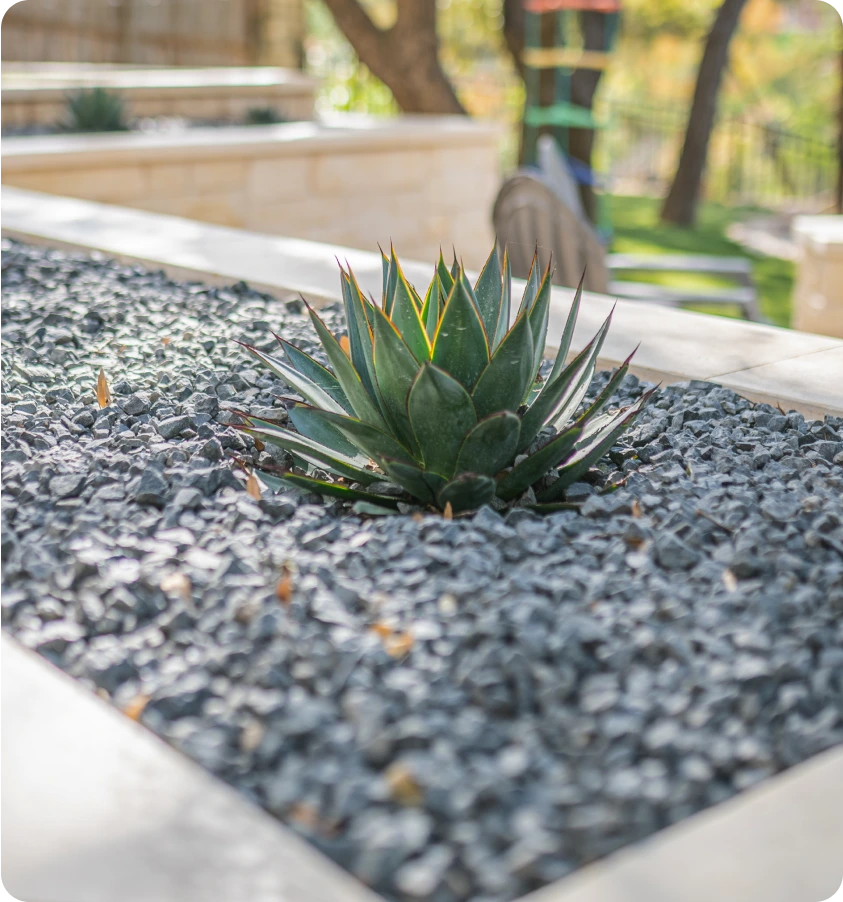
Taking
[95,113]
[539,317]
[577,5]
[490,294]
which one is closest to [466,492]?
[539,317]

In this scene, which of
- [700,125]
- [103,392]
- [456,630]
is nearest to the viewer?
[456,630]

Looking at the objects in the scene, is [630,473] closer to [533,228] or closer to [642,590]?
[642,590]

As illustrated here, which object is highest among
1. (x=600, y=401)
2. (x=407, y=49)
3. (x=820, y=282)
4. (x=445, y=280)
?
(x=407, y=49)

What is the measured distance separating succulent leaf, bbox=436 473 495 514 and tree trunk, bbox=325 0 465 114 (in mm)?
9814

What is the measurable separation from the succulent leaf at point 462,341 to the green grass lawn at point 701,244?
246 inches

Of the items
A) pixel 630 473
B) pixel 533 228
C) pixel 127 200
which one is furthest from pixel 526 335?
pixel 127 200

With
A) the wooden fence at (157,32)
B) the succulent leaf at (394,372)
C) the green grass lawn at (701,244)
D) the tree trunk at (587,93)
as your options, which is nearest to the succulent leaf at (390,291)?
the succulent leaf at (394,372)

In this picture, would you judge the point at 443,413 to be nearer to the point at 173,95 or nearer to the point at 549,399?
the point at 549,399

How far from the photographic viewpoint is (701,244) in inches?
457

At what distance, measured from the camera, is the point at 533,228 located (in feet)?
19.4

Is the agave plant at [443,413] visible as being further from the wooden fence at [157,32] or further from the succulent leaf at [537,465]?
the wooden fence at [157,32]

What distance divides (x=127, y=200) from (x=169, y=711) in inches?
252

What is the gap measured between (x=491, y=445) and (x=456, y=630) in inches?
26.7

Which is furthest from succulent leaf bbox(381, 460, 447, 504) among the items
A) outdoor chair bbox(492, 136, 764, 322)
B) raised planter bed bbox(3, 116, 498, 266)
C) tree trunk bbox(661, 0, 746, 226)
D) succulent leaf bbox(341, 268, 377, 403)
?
tree trunk bbox(661, 0, 746, 226)
